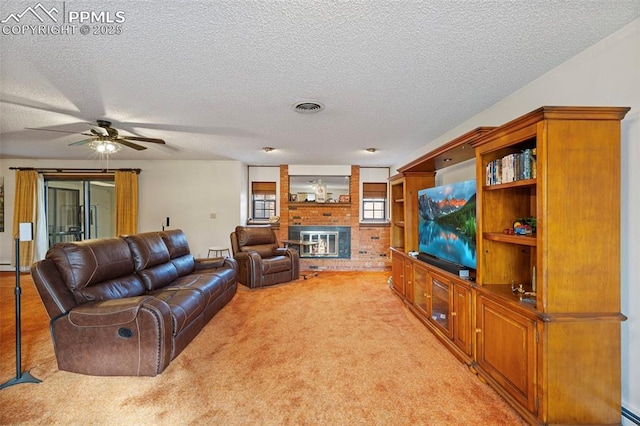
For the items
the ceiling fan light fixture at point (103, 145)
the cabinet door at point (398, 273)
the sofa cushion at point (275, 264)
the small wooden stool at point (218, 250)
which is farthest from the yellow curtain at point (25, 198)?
the cabinet door at point (398, 273)

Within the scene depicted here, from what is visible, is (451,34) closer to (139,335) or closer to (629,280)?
(629,280)

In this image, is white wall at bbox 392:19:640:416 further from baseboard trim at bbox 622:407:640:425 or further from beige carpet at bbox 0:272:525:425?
beige carpet at bbox 0:272:525:425

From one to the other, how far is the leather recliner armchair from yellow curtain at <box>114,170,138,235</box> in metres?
2.28

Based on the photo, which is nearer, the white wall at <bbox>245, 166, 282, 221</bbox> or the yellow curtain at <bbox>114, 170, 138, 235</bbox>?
the yellow curtain at <bbox>114, 170, 138, 235</bbox>

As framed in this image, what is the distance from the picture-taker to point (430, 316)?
290 centimetres

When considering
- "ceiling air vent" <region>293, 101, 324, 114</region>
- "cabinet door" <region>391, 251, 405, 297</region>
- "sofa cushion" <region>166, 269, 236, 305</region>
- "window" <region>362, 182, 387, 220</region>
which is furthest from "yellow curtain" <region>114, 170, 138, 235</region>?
"cabinet door" <region>391, 251, 405, 297</region>

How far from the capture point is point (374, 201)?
6.43 metres

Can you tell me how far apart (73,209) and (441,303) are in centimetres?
700

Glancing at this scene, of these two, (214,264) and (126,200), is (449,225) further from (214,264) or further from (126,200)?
(126,200)

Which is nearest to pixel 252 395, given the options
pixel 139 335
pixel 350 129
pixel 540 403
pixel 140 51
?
pixel 139 335

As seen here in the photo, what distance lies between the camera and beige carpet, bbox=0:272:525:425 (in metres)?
1.69

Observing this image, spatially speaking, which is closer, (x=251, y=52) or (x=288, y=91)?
(x=251, y=52)

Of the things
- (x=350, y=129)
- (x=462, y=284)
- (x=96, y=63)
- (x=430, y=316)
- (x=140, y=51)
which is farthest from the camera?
(x=350, y=129)

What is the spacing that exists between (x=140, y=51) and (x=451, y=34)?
1914mm
